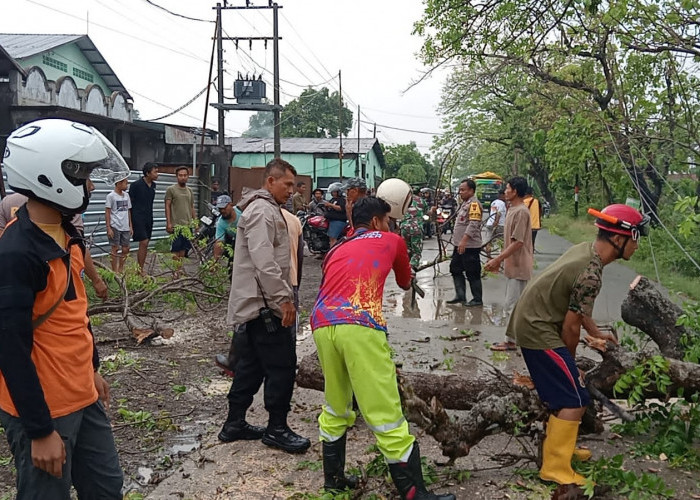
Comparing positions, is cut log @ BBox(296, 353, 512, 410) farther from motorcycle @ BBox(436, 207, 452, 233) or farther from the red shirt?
motorcycle @ BBox(436, 207, 452, 233)

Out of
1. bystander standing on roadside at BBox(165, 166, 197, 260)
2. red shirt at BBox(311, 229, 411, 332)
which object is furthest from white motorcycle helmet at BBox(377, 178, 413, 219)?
bystander standing on roadside at BBox(165, 166, 197, 260)

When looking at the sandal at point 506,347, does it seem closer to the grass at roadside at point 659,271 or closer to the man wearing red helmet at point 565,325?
the grass at roadside at point 659,271

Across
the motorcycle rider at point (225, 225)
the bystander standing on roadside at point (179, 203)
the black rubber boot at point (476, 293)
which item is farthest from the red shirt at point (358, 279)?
the bystander standing on roadside at point (179, 203)

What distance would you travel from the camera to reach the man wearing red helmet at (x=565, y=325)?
3.40 meters

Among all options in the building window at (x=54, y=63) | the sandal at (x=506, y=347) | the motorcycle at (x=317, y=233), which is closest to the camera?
the sandal at (x=506, y=347)

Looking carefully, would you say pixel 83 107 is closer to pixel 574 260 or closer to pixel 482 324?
pixel 482 324

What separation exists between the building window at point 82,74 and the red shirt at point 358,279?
25021 mm

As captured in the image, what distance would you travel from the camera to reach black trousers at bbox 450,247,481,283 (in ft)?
27.9

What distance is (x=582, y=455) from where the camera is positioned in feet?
12.2

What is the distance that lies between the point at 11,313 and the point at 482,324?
21.6ft

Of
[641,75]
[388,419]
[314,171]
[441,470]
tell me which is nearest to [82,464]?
[388,419]

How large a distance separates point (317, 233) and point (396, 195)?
9.27 meters

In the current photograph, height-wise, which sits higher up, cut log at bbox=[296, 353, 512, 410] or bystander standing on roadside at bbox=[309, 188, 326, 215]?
bystander standing on roadside at bbox=[309, 188, 326, 215]

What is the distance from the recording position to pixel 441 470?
12.4ft
